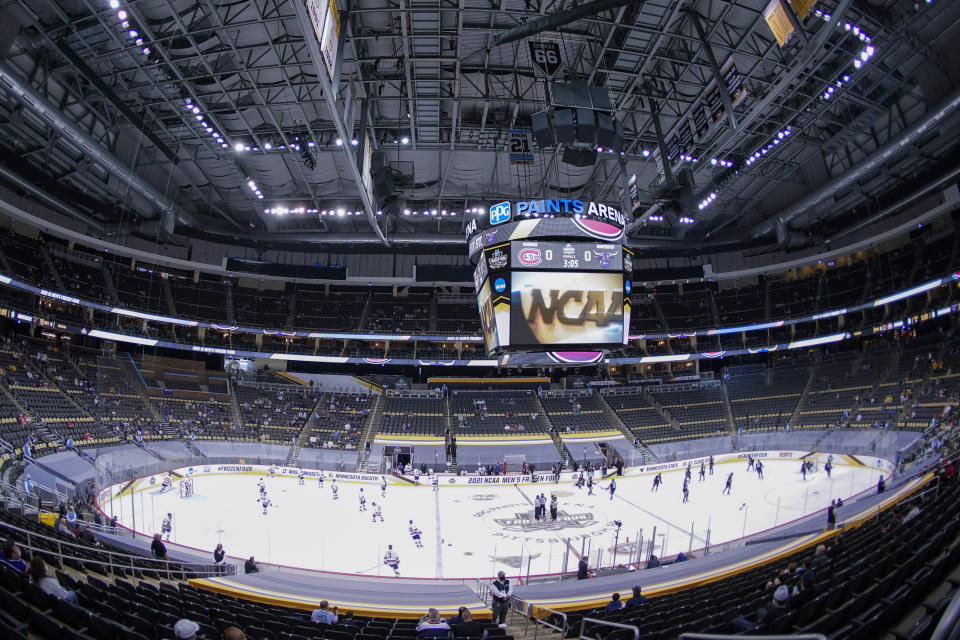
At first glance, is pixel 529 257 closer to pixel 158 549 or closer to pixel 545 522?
pixel 545 522

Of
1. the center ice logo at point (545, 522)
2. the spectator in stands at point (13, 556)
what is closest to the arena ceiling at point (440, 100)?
the spectator in stands at point (13, 556)

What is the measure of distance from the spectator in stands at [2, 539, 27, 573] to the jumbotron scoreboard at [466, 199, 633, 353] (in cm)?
1289

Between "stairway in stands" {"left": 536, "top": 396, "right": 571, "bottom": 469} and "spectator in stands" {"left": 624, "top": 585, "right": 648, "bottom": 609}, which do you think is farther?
"stairway in stands" {"left": 536, "top": 396, "right": 571, "bottom": 469}

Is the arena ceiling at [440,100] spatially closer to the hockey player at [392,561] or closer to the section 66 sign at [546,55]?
the section 66 sign at [546,55]

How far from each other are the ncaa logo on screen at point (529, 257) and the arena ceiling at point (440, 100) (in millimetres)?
5325

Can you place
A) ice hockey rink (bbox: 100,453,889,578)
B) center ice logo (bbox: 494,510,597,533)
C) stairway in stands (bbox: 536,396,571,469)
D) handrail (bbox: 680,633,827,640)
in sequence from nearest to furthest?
handrail (bbox: 680,633,827,640)
ice hockey rink (bbox: 100,453,889,578)
center ice logo (bbox: 494,510,597,533)
stairway in stands (bbox: 536,396,571,469)

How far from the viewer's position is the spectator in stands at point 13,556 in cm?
614

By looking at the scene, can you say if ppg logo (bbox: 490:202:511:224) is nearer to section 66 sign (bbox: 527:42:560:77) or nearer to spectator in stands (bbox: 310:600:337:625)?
section 66 sign (bbox: 527:42:560:77)

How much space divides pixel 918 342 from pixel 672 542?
28323mm

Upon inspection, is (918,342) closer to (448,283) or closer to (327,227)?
(448,283)

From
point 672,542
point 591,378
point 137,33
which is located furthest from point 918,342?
point 137,33

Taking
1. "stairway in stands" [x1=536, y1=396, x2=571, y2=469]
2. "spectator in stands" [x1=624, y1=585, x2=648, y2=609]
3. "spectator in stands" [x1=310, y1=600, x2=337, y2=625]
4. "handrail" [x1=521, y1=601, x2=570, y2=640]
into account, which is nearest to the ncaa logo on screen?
"handrail" [x1=521, y1=601, x2=570, y2=640]

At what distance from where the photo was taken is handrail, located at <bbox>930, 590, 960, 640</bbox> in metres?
2.29

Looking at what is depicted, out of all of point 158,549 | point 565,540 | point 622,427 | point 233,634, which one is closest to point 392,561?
point 158,549
